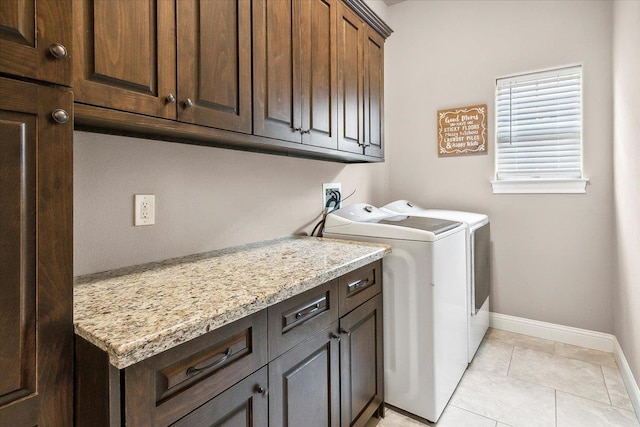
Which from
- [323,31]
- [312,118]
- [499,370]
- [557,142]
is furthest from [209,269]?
[557,142]

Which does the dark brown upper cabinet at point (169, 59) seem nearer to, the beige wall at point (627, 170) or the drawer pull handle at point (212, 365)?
the drawer pull handle at point (212, 365)

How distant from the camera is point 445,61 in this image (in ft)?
9.38

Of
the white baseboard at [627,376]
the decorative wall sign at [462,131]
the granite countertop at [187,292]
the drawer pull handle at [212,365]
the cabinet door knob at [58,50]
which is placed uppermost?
the decorative wall sign at [462,131]

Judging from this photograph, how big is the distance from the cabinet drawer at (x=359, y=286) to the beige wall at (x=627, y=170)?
1.33 m

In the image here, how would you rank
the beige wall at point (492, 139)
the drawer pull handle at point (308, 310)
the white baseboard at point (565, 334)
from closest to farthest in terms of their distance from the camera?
the drawer pull handle at point (308, 310)
the white baseboard at point (565, 334)
the beige wall at point (492, 139)

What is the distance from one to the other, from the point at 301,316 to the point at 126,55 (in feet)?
3.05

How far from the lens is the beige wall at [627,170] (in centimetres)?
170

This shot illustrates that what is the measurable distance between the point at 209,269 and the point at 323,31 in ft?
4.20

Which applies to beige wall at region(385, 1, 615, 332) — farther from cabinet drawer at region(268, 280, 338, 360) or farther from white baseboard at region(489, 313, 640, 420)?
cabinet drawer at region(268, 280, 338, 360)


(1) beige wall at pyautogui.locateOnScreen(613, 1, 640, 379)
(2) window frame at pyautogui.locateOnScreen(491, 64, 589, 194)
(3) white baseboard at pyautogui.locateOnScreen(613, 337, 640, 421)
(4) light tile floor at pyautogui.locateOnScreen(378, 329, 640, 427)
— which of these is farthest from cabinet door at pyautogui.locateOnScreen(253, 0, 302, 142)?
(3) white baseboard at pyautogui.locateOnScreen(613, 337, 640, 421)

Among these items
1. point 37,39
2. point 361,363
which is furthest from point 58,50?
point 361,363

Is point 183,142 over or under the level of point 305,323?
over

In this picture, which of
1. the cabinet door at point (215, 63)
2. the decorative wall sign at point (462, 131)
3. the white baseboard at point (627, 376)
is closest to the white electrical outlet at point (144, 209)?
the cabinet door at point (215, 63)

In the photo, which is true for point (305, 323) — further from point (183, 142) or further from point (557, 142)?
point (557, 142)
